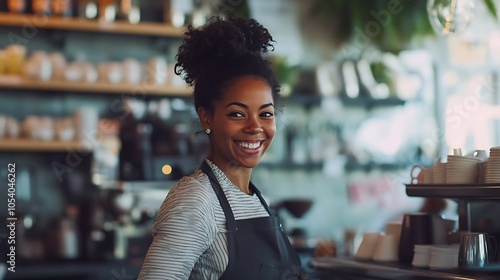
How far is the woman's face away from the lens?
1882 millimetres

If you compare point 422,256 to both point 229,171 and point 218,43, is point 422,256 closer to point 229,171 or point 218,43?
point 229,171

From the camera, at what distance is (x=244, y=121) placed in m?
1.89

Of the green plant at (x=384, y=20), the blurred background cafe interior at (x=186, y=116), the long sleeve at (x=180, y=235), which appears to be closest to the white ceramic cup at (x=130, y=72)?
the blurred background cafe interior at (x=186, y=116)

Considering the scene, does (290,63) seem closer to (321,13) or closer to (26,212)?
(321,13)

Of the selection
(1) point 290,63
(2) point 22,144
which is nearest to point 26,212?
(2) point 22,144

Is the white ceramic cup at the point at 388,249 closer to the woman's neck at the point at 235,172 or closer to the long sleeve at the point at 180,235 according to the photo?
the woman's neck at the point at 235,172

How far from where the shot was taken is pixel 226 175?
192cm

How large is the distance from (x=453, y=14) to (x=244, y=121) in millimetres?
1586

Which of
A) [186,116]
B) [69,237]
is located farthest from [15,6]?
[69,237]

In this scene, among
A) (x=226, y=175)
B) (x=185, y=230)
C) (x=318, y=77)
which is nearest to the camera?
(x=185, y=230)

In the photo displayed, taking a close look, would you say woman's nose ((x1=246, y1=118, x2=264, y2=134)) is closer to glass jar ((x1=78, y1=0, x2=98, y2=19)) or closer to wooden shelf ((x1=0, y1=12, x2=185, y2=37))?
wooden shelf ((x1=0, y1=12, x2=185, y2=37))

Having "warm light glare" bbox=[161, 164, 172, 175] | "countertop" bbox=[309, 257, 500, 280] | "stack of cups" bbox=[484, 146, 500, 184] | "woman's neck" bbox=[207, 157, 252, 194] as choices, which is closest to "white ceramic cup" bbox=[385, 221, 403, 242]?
"countertop" bbox=[309, 257, 500, 280]

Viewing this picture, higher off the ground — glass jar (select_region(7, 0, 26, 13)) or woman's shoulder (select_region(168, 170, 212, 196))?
glass jar (select_region(7, 0, 26, 13))

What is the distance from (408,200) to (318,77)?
3.40ft
